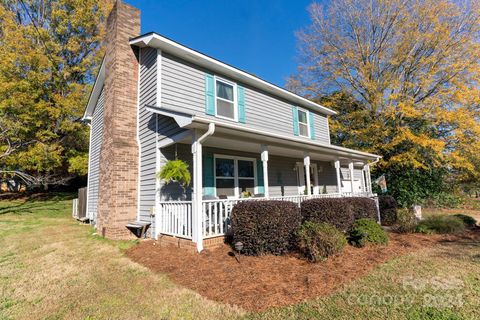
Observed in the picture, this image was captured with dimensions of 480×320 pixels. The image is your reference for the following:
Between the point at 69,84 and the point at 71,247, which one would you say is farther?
the point at 69,84

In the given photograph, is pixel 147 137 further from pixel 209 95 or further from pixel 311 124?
pixel 311 124

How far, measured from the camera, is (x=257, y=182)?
1016 centimetres

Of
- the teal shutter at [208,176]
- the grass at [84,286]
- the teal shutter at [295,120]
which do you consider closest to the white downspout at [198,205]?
the grass at [84,286]

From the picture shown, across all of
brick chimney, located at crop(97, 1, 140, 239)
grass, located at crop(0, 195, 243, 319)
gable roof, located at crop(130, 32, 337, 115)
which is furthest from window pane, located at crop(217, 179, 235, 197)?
gable roof, located at crop(130, 32, 337, 115)

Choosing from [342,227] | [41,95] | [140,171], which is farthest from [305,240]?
[41,95]

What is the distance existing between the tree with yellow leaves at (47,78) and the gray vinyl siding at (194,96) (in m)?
10.3

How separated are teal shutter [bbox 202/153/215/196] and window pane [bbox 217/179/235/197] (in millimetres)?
342

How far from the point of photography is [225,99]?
9523 millimetres

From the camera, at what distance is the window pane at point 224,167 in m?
9.02

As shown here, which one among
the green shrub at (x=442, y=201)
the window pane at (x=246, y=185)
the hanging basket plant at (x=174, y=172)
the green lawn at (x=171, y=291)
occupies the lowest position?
the green lawn at (x=171, y=291)

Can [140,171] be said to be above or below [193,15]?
below

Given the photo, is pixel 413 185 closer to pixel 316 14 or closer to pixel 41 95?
pixel 316 14

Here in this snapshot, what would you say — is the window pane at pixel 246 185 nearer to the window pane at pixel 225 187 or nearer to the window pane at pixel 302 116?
the window pane at pixel 225 187

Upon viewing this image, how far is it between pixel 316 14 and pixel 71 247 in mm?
20966
